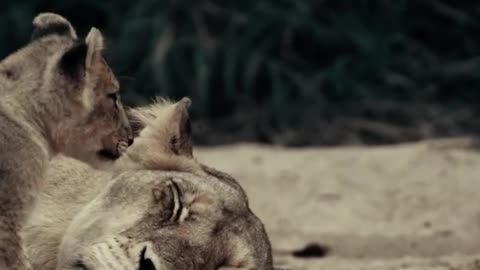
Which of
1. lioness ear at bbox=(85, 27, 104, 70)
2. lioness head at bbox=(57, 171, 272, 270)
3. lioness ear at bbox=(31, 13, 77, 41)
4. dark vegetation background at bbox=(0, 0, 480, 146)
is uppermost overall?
dark vegetation background at bbox=(0, 0, 480, 146)

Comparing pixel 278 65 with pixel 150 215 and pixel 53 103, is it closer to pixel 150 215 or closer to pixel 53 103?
pixel 53 103

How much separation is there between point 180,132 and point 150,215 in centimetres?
66

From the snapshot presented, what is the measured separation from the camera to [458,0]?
13789mm

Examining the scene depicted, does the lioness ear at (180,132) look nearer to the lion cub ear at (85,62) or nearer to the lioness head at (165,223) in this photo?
the lioness head at (165,223)

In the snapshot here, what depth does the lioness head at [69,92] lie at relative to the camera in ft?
20.5

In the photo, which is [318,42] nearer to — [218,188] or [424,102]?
[424,102]

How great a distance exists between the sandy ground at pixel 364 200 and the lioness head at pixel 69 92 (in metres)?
1.73

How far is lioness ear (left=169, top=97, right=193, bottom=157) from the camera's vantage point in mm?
6172

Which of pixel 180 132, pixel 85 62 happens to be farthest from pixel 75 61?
pixel 180 132

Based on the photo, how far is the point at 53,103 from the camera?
6.28 metres

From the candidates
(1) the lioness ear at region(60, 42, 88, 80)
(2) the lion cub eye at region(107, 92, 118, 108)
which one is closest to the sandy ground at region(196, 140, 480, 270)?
(2) the lion cub eye at region(107, 92, 118, 108)

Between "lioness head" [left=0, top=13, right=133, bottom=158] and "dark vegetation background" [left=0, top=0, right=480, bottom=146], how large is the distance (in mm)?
6140

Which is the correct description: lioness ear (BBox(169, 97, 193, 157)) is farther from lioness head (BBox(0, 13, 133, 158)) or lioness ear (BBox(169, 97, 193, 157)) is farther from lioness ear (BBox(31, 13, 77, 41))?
lioness ear (BBox(31, 13, 77, 41))

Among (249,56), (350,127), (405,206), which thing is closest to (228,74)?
(249,56)
